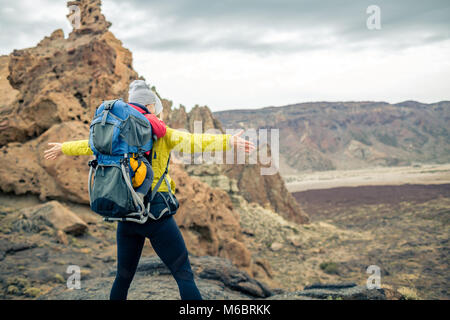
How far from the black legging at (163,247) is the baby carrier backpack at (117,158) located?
117 millimetres

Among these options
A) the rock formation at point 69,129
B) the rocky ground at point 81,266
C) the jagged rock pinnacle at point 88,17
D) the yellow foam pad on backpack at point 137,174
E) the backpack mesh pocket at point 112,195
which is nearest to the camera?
the backpack mesh pocket at point 112,195

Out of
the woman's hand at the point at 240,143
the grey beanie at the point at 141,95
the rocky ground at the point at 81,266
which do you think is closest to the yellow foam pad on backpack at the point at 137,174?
the grey beanie at the point at 141,95

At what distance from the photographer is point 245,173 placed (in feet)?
69.8

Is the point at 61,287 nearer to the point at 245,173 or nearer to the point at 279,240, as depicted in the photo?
the point at 279,240

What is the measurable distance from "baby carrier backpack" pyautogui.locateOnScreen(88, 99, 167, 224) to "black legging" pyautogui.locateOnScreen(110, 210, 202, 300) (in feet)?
0.39

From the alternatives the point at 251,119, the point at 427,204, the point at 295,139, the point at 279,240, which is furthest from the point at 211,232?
the point at 251,119

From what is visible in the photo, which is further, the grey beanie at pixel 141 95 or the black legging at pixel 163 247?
the grey beanie at pixel 141 95

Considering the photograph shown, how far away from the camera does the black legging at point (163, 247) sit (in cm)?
201

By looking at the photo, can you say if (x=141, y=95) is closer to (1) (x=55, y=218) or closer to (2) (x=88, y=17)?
(1) (x=55, y=218)

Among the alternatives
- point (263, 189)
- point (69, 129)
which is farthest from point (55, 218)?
point (263, 189)

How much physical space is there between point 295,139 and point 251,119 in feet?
64.5

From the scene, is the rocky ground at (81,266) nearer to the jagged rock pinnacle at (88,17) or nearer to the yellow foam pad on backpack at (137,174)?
the yellow foam pad on backpack at (137,174)

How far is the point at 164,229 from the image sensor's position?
2.02m
